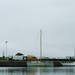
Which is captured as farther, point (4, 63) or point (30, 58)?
point (30, 58)

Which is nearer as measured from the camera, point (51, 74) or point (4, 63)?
point (51, 74)

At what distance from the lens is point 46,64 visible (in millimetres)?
87062

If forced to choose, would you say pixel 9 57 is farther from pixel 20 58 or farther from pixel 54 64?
pixel 54 64

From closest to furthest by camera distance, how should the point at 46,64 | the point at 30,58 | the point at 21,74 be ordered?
the point at 21,74 < the point at 46,64 < the point at 30,58

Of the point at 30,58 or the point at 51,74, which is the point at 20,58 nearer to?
the point at 30,58

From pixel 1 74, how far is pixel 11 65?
113 ft

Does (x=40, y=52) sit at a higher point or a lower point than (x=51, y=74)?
higher

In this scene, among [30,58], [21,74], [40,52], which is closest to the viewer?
[21,74]

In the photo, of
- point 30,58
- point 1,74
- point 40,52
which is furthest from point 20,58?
point 1,74

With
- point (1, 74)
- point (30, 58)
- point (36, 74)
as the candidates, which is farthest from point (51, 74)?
point (30, 58)

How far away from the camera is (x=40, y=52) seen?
92.9 metres

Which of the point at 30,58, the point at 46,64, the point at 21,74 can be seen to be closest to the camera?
the point at 21,74

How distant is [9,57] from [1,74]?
56.6 m

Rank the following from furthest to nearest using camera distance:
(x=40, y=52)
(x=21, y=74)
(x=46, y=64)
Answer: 1. (x=40, y=52)
2. (x=46, y=64)
3. (x=21, y=74)
